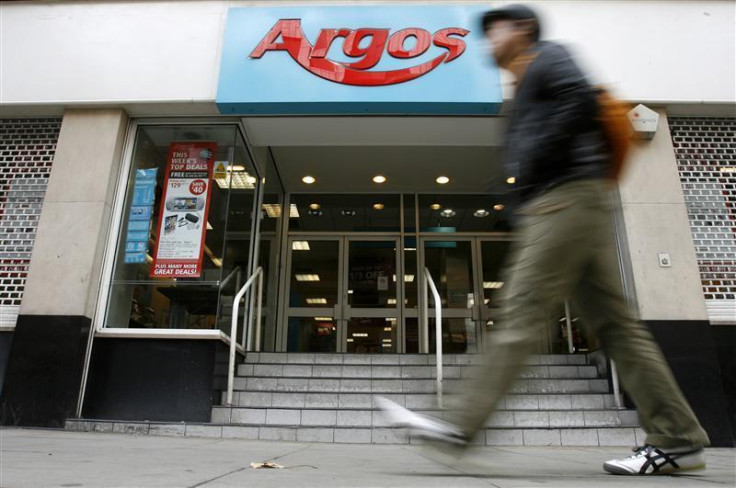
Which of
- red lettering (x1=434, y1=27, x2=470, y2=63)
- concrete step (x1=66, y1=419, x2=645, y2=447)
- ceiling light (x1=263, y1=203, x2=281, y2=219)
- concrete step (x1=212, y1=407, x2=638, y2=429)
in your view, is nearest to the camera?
concrete step (x1=66, y1=419, x2=645, y2=447)

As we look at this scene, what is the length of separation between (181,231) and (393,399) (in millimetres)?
2868

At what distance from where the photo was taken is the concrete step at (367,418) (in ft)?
14.7

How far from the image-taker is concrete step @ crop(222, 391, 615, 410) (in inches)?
190

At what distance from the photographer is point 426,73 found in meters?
5.55

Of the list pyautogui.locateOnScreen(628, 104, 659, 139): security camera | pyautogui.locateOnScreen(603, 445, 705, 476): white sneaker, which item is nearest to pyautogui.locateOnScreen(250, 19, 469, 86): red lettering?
pyautogui.locateOnScreen(628, 104, 659, 139): security camera

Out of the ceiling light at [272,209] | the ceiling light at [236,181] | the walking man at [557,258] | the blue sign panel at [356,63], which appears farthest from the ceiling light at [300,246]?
the walking man at [557,258]

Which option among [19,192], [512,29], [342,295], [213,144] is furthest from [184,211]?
[512,29]

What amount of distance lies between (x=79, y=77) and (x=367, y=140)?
10.6 ft

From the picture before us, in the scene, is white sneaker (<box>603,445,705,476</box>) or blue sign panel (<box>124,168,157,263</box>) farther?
blue sign panel (<box>124,168,157,263</box>)

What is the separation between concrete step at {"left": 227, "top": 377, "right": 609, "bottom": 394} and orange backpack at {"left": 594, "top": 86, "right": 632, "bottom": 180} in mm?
3820

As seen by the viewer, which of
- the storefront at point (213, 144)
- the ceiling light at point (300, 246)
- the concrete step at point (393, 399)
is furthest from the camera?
the ceiling light at point (300, 246)

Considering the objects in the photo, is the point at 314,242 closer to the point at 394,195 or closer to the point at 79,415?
the point at 394,195

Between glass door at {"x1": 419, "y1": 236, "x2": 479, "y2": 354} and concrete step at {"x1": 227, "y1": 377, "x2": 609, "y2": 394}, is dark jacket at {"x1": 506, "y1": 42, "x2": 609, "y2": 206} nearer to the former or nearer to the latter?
concrete step at {"x1": 227, "y1": 377, "x2": 609, "y2": 394}

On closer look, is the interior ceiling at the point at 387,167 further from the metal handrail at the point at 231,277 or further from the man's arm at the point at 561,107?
the man's arm at the point at 561,107
